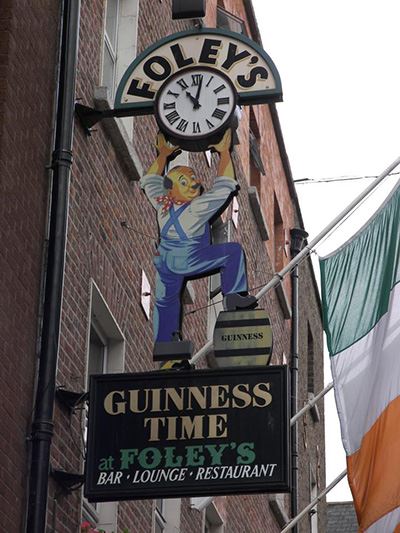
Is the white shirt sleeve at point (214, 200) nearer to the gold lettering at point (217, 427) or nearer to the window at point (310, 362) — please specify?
the gold lettering at point (217, 427)

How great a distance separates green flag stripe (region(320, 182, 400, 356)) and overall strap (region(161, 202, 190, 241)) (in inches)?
99.6

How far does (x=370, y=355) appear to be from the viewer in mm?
13383

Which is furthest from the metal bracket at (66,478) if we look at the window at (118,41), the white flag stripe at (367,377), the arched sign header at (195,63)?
the window at (118,41)

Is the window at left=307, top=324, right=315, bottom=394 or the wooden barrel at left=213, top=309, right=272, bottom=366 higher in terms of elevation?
the window at left=307, top=324, right=315, bottom=394

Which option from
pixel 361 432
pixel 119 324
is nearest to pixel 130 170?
pixel 119 324

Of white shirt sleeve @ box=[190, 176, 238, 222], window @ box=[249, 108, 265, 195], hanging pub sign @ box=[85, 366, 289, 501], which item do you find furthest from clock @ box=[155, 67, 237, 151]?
window @ box=[249, 108, 265, 195]

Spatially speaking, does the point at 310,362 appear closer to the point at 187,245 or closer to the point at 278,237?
the point at 278,237

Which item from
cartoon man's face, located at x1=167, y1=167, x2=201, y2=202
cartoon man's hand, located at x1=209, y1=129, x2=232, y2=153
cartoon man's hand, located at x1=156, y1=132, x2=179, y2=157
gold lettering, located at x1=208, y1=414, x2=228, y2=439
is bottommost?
gold lettering, located at x1=208, y1=414, x2=228, y2=439

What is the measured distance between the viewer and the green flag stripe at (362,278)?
13680 millimetres

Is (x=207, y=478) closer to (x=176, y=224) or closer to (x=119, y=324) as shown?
(x=176, y=224)

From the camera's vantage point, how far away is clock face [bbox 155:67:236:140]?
12.1 metres

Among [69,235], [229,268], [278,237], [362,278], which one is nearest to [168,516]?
[362,278]

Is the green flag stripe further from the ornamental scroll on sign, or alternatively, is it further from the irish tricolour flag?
the ornamental scroll on sign

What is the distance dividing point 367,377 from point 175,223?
8.21ft
